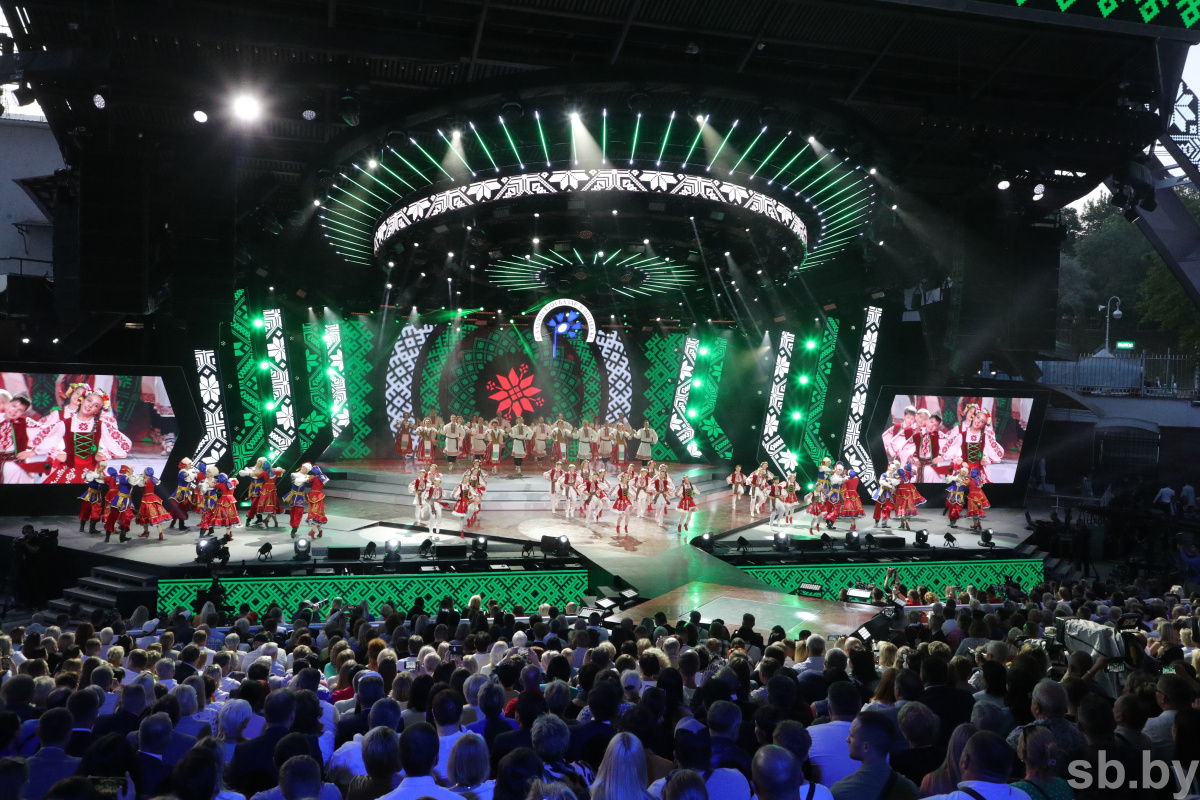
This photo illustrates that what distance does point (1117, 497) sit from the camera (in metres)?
20.6

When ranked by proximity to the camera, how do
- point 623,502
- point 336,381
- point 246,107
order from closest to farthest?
1. point 246,107
2. point 623,502
3. point 336,381

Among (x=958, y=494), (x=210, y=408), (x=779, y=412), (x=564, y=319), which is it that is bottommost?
(x=958, y=494)

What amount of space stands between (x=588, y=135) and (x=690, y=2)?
248cm

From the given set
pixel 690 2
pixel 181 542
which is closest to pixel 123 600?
pixel 181 542

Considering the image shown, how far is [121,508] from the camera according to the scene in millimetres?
14203

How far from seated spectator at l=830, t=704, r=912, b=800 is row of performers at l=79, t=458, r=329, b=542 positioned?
13.1 meters

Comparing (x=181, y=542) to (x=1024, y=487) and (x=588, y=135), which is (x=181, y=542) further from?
(x=1024, y=487)

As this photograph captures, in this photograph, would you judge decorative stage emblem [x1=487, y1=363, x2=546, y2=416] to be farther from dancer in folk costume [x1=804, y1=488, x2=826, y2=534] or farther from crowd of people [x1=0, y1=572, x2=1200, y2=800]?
crowd of people [x1=0, y1=572, x2=1200, y2=800]

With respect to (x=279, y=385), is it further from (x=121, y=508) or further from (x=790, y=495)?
(x=790, y=495)

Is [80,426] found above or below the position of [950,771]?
above

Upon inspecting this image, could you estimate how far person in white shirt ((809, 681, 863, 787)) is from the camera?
3.54m

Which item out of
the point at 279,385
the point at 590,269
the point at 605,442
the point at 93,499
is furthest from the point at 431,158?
the point at 605,442

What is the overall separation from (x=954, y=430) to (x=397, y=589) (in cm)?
1456

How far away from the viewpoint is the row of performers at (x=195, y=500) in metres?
14.3
